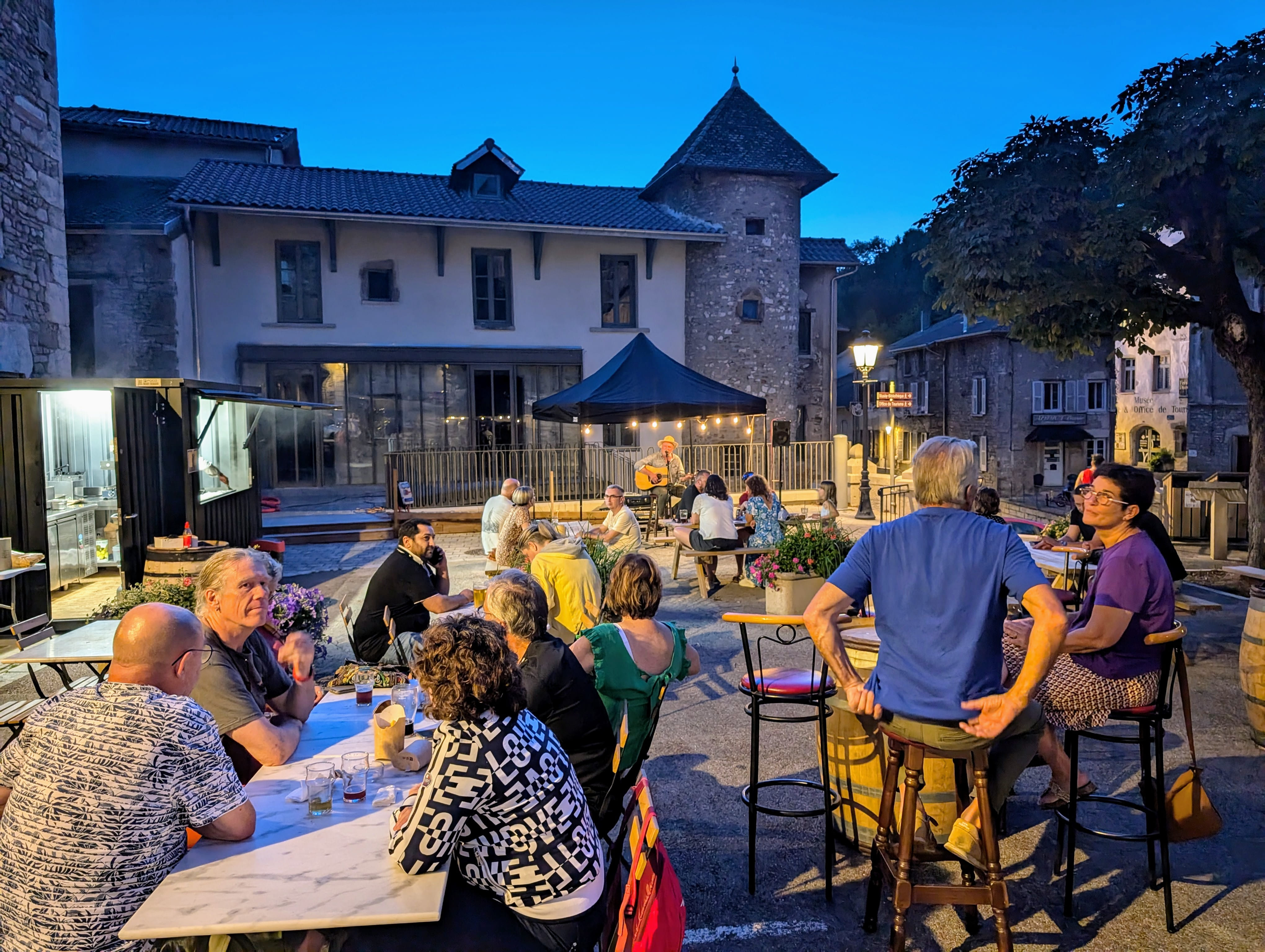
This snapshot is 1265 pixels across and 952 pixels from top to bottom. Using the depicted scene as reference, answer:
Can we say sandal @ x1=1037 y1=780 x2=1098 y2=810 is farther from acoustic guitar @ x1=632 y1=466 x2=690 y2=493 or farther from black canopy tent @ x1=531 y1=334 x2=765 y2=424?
acoustic guitar @ x1=632 y1=466 x2=690 y2=493

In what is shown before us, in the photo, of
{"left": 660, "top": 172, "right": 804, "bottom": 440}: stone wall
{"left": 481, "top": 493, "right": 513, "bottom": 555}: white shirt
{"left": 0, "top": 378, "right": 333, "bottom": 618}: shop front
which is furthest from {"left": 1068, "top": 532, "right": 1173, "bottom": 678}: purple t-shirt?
{"left": 660, "top": 172, "right": 804, "bottom": 440}: stone wall

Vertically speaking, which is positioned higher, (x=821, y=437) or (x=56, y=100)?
(x=56, y=100)

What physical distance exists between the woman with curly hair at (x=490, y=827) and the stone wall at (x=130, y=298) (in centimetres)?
1854

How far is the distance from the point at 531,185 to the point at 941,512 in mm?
22576

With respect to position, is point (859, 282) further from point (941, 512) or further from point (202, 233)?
point (941, 512)

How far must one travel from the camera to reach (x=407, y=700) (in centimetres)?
355

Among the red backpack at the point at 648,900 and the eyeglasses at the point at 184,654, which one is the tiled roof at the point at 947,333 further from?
the eyeglasses at the point at 184,654

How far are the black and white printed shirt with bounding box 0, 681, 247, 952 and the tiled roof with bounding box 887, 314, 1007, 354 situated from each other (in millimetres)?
36200

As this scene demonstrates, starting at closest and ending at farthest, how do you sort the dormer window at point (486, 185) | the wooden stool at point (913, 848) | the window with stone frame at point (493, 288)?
the wooden stool at point (913, 848), the window with stone frame at point (493, 288), the dormer window at point (486, 185)

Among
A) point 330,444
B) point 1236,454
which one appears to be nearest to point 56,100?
point 330,444

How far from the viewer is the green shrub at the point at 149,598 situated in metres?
6.26

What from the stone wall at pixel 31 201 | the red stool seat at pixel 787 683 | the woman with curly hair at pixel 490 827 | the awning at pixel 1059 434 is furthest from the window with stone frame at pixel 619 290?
the awning at pixel 1059 434

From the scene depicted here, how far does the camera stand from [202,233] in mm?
18688

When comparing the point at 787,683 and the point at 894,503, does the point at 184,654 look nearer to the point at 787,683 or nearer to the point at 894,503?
the point at 787,683
